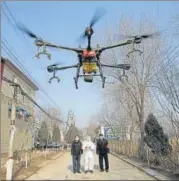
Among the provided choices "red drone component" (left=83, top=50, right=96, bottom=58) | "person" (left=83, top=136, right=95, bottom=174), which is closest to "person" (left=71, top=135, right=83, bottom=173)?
"person" (left=83, top=136, right=95, bottom=174)

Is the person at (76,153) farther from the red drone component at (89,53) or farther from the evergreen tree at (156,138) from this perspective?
the red drone component at (89,53)

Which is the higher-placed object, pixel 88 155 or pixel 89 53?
pixel 89 53

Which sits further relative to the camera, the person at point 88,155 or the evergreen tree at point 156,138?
the evergreen tree at point 156,138

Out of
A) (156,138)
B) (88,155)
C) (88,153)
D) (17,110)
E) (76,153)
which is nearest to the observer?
(88,155)

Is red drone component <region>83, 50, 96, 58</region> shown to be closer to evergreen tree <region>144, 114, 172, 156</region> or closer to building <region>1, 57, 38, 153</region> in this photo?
evergreen tree <region>144, 114, 172, 156</region>

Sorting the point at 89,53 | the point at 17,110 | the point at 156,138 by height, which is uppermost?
the point at 17,110

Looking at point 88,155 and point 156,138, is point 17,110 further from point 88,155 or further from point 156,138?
point 88,155

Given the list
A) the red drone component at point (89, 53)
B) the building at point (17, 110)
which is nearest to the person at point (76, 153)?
the red drone component at point (89, 53)

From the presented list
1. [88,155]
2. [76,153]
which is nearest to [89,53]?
[88,155]

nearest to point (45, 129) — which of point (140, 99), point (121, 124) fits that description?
point (121, 124)

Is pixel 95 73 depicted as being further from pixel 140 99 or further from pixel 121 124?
pixel 121 124
